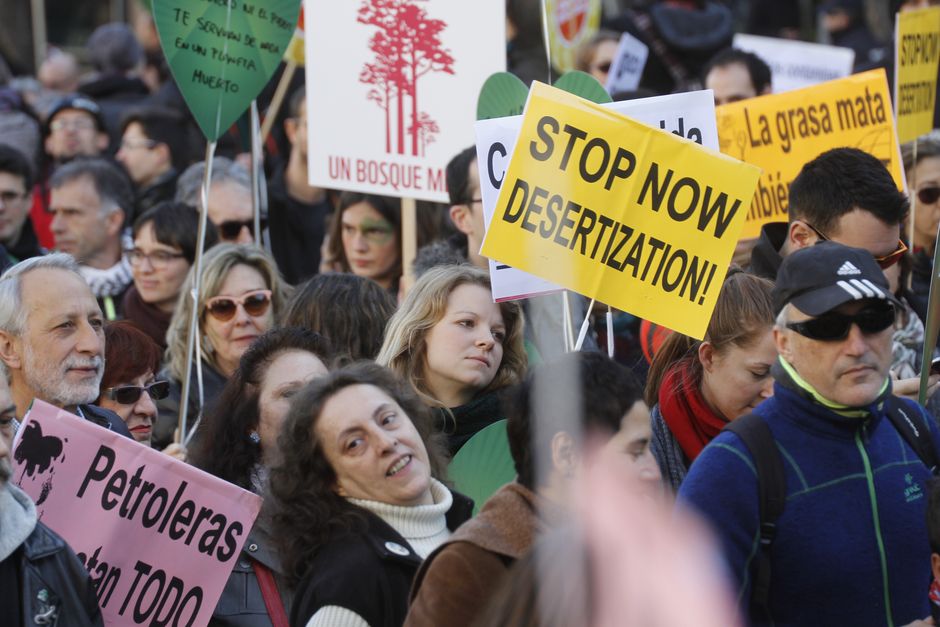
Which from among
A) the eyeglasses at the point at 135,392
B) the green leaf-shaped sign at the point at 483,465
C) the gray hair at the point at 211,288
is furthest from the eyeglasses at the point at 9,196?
the green leaf-shaped sign at the point at 483,465

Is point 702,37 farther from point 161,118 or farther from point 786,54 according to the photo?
point 161,118

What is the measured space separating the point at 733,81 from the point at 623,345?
2.50 meters

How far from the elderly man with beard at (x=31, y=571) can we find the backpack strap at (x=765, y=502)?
1.62 m

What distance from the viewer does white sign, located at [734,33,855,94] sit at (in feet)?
33.3

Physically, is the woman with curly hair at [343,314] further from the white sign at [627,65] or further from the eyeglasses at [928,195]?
the white sign at [627,65]

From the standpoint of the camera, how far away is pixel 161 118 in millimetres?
9625

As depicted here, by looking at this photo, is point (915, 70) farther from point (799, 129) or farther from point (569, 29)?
point (569, 29)

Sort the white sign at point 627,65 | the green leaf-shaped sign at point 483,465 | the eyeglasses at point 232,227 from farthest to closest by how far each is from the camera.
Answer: the white sign at point 627,65 < the eyeglasses at point 232,227 < the green leaf-shaped sign at point 483,465

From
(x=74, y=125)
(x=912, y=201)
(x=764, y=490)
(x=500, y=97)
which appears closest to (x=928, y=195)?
(x=912, y=201)

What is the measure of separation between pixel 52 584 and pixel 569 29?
6.00 metres

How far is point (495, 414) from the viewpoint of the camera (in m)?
4.97

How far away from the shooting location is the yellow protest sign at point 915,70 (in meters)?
6.79

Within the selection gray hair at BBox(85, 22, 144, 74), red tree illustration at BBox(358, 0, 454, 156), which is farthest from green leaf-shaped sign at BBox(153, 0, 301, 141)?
gray hair at BBox(85, 22, 144, 74)

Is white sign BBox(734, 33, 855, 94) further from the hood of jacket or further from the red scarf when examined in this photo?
the hood of jacket
